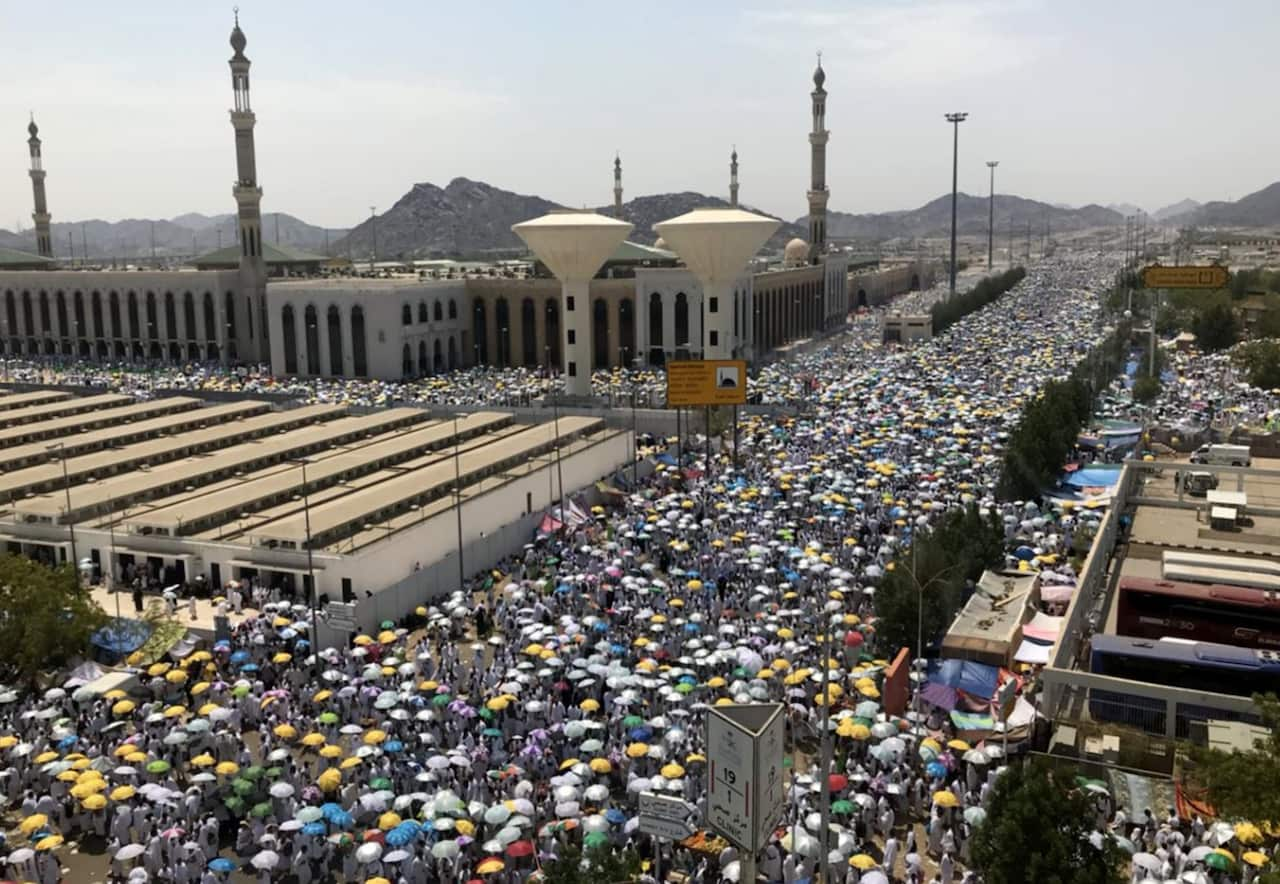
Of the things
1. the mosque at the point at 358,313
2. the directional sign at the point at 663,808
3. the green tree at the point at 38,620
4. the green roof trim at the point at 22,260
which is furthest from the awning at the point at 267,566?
the green roof trim at the point at 22,260

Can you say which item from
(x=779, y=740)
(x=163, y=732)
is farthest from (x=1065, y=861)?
(x=163, y=732)

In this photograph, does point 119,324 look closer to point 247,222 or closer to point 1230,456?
point 247,222

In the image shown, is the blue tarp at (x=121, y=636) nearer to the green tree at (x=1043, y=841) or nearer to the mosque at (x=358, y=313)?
the green tree at (x=1043, y=841)

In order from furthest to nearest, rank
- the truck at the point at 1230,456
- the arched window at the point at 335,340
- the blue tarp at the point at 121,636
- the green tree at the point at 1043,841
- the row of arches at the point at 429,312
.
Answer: the row of arches at the point at 429,312 < the arched window at the point at 335,340 < the truck at the point at 1230,456 < the blue tarp at the point at 121,636 < the green tree at the point at 1043,841

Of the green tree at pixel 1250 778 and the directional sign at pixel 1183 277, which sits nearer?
the green tree at pixel 1250 778

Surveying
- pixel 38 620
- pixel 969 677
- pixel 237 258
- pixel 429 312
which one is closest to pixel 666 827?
pixel 969 677

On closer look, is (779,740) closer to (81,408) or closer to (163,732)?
(163,732)
